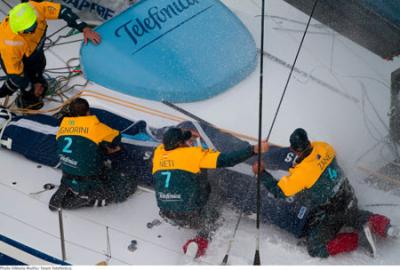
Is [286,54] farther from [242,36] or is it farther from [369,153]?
[369,153]

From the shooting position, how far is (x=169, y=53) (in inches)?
180

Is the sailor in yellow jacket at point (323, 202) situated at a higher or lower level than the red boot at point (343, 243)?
higher

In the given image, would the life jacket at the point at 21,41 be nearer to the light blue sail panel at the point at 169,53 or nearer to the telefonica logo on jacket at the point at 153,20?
the light blue sail panel at the point at 169,53

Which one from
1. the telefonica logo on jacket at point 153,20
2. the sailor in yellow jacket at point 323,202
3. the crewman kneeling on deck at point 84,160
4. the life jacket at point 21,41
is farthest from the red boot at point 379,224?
the life jacket at point 21,41

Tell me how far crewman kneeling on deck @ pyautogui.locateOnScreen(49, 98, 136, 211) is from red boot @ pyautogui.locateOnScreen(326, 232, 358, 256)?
129cm

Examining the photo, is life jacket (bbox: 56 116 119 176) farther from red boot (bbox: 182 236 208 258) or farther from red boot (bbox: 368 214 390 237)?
red boot (bbox: 368 214 390 237)

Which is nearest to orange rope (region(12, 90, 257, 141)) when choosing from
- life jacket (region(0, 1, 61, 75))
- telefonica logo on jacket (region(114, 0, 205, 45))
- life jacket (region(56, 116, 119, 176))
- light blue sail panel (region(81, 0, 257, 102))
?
light blue sail panel (region(81, 0, 257, 102))

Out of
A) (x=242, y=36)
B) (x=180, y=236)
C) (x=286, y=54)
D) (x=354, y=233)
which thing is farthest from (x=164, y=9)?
(x=354, y=233)

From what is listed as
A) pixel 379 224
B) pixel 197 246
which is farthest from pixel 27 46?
pixel 379 224

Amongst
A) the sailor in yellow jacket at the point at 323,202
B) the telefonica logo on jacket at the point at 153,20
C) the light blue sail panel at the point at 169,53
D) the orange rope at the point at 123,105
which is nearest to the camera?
the sailor in yellow jacket at the point at 323,202

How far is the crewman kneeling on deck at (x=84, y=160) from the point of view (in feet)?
11.4

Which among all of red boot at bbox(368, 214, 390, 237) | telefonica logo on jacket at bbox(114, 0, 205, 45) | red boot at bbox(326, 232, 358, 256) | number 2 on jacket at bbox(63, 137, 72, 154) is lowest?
number 2 on jacket at bbox(63, 137, 72, 154)

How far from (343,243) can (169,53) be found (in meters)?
2.06

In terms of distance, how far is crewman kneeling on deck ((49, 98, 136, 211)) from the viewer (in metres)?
3.48
